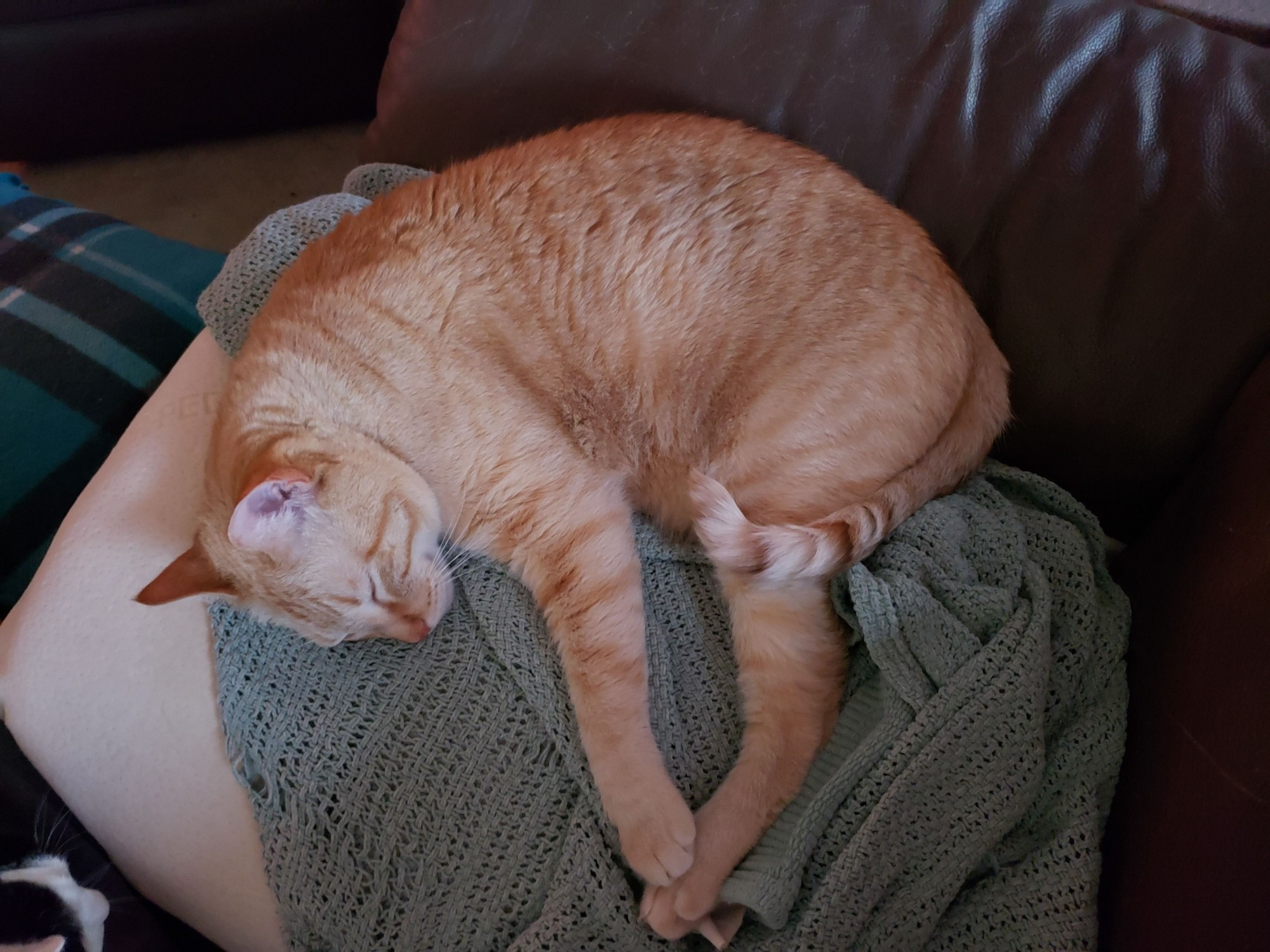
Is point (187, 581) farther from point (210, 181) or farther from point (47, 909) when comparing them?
point (210, 181)

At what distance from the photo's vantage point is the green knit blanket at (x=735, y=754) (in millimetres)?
925

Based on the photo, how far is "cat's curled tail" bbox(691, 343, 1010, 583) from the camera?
981mm

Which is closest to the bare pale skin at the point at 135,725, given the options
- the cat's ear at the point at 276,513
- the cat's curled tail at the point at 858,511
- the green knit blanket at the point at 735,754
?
the green knit blanket at the point at 735,754

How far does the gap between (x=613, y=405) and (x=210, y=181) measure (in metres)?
2.00

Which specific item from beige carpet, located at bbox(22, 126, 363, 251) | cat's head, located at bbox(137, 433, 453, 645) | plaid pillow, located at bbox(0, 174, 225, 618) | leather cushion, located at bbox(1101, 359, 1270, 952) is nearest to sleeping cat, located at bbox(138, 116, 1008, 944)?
cat's head, located at bbox(137, 433, 453, 645)

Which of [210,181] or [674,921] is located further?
[210,181]

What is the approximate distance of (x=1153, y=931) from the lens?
2.66 ft

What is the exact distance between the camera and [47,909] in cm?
92

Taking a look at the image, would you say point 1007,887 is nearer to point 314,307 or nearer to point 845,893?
point 845,893

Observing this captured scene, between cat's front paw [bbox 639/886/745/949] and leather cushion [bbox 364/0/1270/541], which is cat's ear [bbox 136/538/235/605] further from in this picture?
leather cushion [bbox 364/0/1270/541]

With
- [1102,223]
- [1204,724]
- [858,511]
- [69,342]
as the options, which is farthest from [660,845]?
[69,342]

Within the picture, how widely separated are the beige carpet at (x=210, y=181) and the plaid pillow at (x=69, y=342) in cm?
56

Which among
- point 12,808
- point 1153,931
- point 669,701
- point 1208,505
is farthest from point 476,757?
point 1208,505

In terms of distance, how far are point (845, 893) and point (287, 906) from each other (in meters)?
0.68
